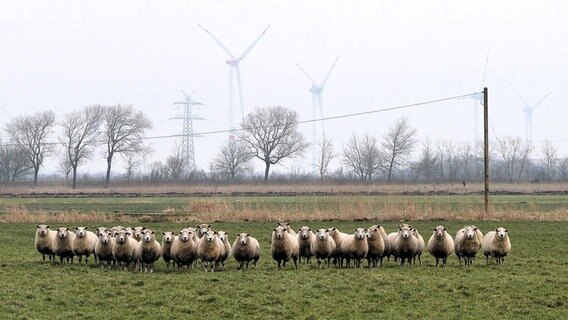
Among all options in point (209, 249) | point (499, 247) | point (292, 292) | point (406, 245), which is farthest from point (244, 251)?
point (499, 247)

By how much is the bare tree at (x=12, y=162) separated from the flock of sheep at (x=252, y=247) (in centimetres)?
9497

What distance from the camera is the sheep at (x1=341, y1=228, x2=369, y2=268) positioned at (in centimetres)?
2314

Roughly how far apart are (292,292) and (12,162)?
106 metres

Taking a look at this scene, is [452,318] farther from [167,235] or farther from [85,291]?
[167,235]

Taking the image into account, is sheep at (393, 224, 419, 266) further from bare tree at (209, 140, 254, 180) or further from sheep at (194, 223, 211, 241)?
bare tree at (209, 140, 254, 180)

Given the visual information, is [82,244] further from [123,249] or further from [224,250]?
[224,250]

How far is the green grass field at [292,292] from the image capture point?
50.2 ft

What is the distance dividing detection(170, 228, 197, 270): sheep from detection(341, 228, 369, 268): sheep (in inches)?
177

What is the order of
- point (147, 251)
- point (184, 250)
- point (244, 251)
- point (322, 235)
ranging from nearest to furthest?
point (184, 250) < point (147, 251) < point (244, 251) < point (322, 235)

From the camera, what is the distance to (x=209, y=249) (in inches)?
882

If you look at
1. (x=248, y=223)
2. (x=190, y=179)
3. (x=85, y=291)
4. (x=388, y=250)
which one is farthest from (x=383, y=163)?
(x=85, y=291)

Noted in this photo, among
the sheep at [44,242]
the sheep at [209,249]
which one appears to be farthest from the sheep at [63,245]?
the sheep at [209,249]

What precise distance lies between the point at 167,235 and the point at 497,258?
9.84 metres

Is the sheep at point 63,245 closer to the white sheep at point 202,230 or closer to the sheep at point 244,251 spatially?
the white sheep at point 202,230
